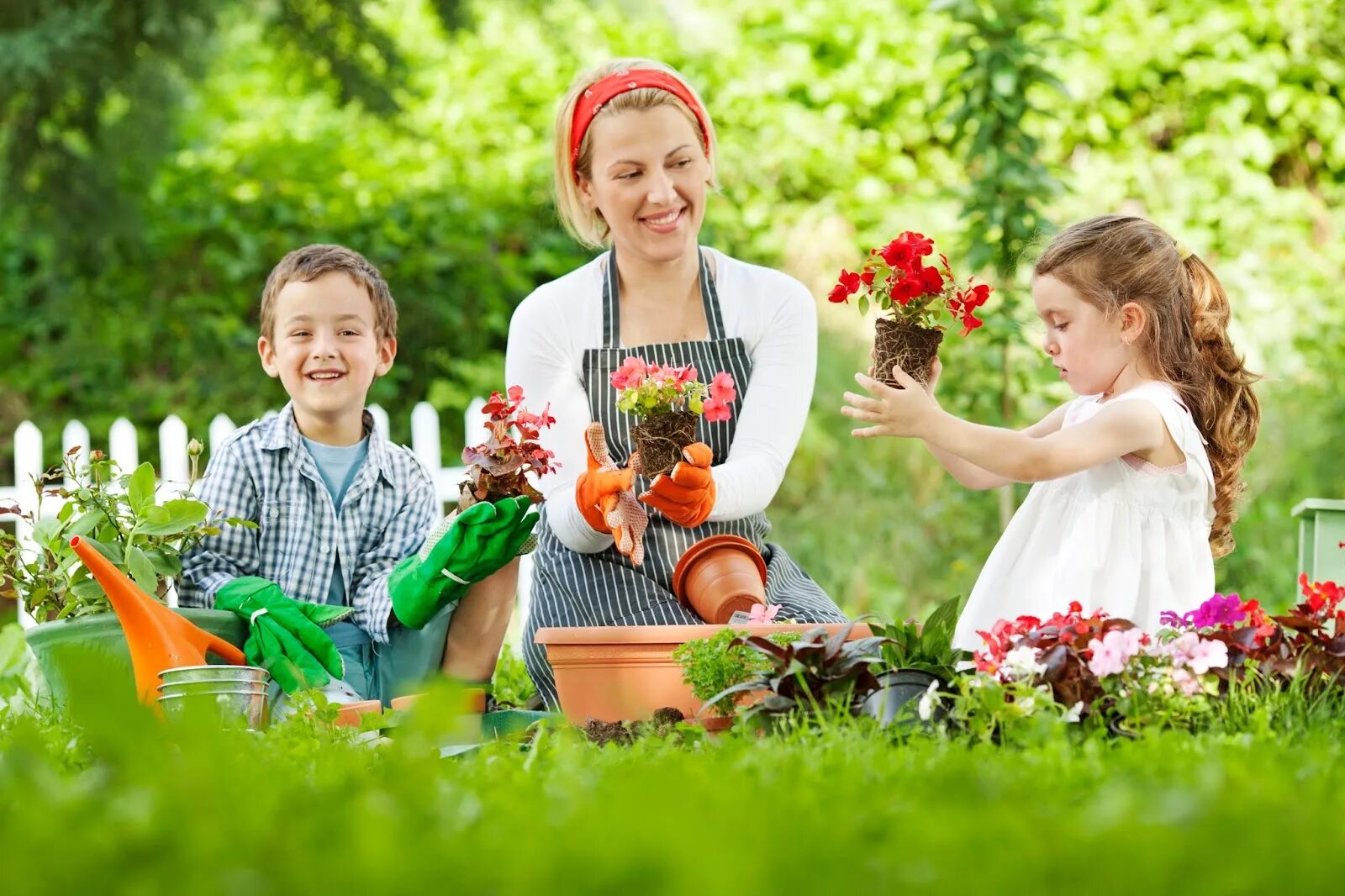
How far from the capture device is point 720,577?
286 cm

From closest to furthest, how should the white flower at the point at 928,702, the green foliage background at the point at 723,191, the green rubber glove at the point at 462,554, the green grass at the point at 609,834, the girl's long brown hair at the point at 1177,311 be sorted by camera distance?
the green grass at the point at 609,834 → the white flower at the point at 928,702 → the green rubber glove at the point at 462,554 → the girl's long brown hair at the point at 1177,311 → the green foliage background at the point at 723,191

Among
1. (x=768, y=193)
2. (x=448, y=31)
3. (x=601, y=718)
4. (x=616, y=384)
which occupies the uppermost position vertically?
(x=448, y=31)

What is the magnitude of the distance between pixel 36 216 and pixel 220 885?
236 inches

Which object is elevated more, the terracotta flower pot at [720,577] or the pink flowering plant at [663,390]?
the pink flowering plant at [663,390]

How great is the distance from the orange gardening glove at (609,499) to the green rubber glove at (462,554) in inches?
5.0

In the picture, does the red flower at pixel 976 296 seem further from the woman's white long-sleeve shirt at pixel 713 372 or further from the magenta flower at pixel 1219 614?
the magenta flower at pixel 1219 614

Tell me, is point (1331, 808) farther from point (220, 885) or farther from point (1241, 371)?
point (1241, 371)

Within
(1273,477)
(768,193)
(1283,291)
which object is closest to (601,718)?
(1273,477)

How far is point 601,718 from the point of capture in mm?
2648

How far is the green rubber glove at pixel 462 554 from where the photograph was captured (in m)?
2.83

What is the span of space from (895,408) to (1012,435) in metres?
0.25

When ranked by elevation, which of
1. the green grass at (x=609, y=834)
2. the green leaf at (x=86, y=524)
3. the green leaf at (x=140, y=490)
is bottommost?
the green grass at (x=609, y=834)

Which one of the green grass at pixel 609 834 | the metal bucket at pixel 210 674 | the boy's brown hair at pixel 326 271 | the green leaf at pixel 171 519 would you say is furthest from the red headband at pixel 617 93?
the green grass at pixel 609 834

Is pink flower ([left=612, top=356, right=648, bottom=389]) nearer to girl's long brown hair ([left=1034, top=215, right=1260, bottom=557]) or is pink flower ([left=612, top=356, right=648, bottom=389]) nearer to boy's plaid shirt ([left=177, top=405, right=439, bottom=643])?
boy's plaid shirt ([left=177, top=405, right=439, bottom=643])
